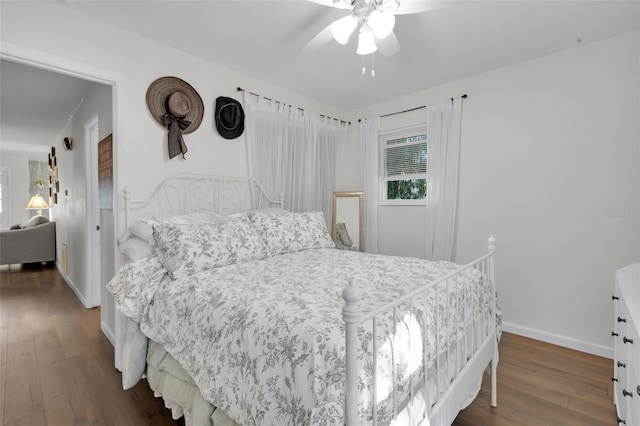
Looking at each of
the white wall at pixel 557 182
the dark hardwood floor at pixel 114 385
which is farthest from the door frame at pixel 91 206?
the white wall at pixel 557 182

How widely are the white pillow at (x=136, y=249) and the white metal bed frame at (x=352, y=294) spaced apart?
1.02 ft

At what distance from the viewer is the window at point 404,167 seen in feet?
11.2

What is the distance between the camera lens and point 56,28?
1.93 meters

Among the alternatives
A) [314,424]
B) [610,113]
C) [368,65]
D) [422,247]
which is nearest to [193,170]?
[368,65]

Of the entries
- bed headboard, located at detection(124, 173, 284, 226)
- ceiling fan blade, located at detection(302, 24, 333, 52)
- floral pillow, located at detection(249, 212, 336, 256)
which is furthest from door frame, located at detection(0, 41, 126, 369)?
ceiling fan blade, located at detection(302, 24, 333, 52)

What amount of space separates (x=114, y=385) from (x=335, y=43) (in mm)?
2990

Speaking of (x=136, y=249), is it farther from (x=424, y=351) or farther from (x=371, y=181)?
(x=371, y=181)

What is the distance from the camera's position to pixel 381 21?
1.55m

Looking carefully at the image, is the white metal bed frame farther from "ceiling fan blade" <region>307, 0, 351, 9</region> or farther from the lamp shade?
the lamp shade

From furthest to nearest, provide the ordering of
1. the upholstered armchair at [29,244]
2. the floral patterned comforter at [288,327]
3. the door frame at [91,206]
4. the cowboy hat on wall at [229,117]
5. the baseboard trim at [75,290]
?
the upholstered armchair at [29,244]
the baseboard trim at [75,290]
the door frame at [91,206]
the cowboy hat on wall at [229,117]
the floral patterned comforter at [288,327]

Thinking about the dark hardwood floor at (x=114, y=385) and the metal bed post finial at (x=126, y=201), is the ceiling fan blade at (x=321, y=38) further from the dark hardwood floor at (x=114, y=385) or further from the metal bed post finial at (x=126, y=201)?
the dark hardwood floor at (x=114, y=385)

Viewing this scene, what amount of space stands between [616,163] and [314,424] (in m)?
2.89

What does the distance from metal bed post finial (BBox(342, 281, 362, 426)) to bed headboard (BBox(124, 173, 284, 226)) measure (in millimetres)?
2043

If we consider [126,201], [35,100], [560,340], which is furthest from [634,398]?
[35,100]
